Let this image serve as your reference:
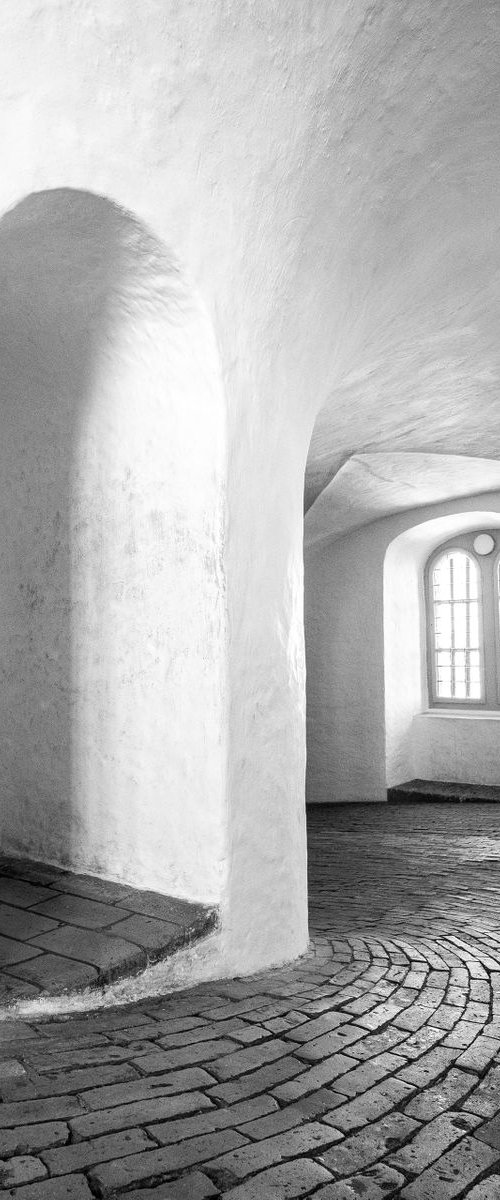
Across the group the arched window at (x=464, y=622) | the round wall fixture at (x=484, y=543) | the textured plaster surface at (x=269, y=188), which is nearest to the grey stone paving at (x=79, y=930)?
the textured plaster surface at (x=269, y=188)

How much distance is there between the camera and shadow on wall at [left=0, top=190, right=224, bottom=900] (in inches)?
130

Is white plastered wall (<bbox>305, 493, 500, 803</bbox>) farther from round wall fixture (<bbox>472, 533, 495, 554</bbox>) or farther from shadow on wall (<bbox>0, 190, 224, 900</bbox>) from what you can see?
shadow on wall (<bbox>0, 190, 224, 900</bbox>)

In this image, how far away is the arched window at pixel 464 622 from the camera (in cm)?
1156

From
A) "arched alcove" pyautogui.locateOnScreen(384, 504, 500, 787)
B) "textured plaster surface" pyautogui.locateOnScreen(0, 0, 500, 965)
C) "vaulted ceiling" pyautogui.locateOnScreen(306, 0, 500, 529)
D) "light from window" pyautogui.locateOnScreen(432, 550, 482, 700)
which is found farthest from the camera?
"light from window" pyautogui.locateOnScreen(432, 550, 482, 700)

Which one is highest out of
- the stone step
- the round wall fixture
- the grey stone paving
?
the round wall fixture

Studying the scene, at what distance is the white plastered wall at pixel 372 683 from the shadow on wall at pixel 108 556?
7.65 metres

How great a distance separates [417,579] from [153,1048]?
1015 cm

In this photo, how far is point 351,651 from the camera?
37.6 ft

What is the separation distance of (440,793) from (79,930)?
854 cm

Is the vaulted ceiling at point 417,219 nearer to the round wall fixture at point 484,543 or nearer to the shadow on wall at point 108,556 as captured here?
the shadow on wall at point 108,556

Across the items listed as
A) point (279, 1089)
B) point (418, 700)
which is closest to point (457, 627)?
point (418, 700)

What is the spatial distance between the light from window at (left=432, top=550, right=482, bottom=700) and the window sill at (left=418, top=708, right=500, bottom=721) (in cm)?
17

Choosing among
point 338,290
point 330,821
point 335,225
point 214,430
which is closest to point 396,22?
point 335,225

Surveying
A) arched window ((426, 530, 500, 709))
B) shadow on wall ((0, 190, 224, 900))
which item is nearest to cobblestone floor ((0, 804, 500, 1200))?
shadow on wall ((0, 190, 224, 900))
